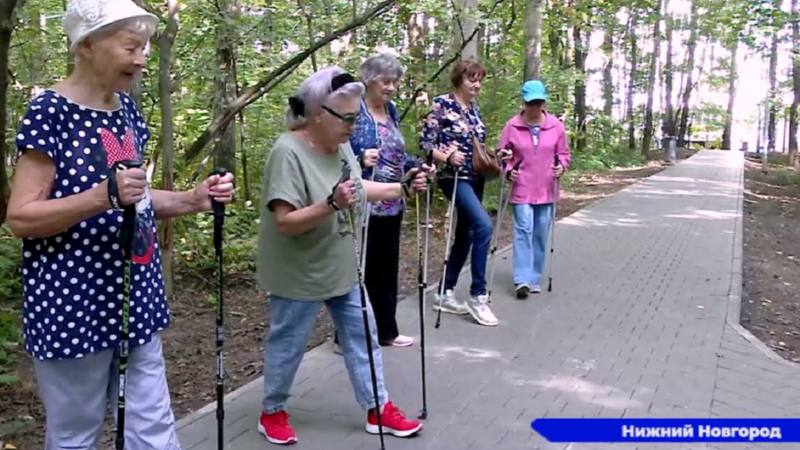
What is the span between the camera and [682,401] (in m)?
4.72

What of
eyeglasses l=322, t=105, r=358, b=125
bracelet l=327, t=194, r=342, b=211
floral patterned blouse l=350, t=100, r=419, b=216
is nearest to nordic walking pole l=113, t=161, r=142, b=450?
bracelet l=327, t=194, r=342, b=211

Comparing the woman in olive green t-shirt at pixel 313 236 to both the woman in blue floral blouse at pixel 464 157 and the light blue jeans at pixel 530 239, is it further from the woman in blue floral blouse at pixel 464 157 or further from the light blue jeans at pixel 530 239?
the light blue jeans at pixel 530 239

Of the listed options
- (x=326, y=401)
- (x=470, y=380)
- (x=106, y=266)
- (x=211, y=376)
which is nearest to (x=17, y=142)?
(x=106, y=266)

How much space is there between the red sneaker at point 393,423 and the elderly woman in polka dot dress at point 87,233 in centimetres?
163

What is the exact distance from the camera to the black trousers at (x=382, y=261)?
17.1 ft

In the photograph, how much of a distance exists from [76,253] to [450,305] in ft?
14.7

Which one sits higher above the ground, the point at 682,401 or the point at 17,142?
the point at 17,142

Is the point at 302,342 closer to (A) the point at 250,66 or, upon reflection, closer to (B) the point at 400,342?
(B) the point at 400,342

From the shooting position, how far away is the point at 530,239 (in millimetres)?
7121

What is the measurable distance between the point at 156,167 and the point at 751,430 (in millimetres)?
5200

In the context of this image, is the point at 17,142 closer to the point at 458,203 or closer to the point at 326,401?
the point at 326,401

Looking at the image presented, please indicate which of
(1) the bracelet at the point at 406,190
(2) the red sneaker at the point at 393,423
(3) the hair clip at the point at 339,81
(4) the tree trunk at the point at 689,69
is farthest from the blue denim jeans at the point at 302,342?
(4) the tree trunk at the point at 689,69

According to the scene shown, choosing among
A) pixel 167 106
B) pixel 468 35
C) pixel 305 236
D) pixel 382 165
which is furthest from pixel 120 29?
pixel 468 35

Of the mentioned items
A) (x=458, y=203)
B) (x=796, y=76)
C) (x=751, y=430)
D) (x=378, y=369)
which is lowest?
(x=751, y=430)
